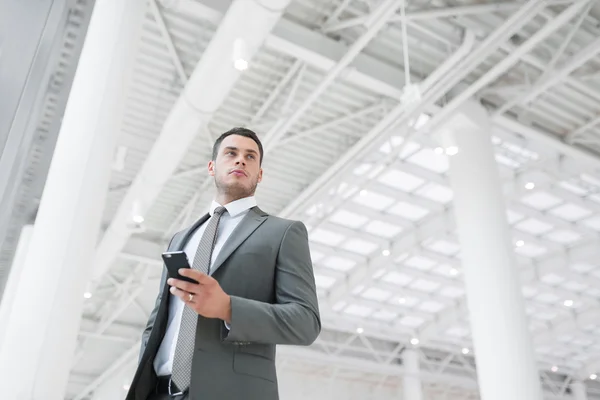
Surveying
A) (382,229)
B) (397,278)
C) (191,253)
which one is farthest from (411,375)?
(191,253)

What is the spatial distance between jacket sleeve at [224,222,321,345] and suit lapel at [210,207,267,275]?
15 cm

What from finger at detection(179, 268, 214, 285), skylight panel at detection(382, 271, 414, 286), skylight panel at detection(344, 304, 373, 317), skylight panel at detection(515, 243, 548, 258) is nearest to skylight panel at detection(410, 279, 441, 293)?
skylight panel at detection(382, 271, 414, 286)

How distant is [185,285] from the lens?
203 centimetres

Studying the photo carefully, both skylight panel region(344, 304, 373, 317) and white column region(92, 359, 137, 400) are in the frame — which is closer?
skylight panel region(344, 304, 373, 317)

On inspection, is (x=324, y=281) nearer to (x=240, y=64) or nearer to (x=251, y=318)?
(x=240, y=64)

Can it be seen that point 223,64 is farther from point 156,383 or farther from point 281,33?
point 156,383

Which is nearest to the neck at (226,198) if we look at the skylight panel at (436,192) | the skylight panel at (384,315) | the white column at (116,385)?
the skylight panel at (436,192)

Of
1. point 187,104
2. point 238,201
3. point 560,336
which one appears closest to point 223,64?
point 187,104

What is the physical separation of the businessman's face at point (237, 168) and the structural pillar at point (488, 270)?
995cm

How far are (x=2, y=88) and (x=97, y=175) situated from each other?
11.1 feet

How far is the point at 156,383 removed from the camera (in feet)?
7.72

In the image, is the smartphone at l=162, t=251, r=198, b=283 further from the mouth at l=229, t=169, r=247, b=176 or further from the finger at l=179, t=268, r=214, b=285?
the mouth at l=229, t=169, r=247, b=176

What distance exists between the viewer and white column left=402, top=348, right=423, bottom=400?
2969cm

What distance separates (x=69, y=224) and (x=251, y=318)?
14.2 ft
